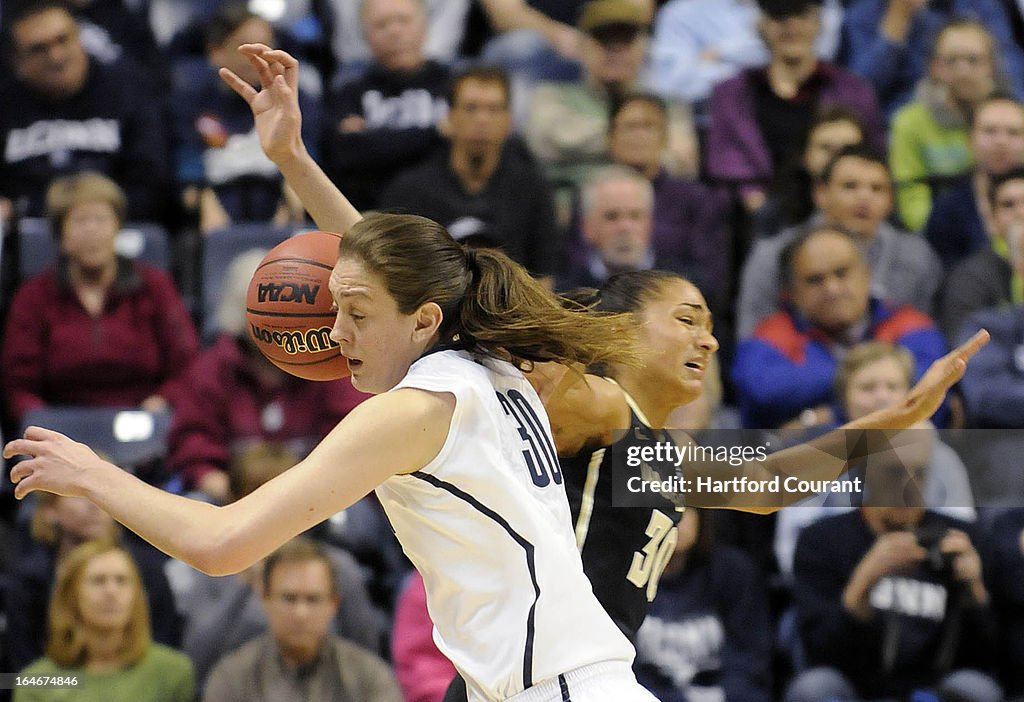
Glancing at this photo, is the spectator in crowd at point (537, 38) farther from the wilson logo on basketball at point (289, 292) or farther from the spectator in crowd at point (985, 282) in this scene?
the wilson logo on basketball at point (289, 292)

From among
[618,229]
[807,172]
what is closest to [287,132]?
[618,229]

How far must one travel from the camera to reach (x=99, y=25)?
8008mm

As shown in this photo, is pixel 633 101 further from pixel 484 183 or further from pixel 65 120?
pixel 65 120

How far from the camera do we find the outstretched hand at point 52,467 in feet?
8.87

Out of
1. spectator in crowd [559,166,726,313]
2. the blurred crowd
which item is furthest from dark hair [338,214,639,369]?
spectator in crowd [559,166,726,313]

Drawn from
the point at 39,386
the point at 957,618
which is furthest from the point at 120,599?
the point at 957,618

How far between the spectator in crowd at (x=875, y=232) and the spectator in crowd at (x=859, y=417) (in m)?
0.98

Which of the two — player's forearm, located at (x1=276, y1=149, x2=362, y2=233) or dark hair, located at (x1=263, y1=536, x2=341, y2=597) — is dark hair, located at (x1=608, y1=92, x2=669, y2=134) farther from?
player's forearm, located at (x1=276, y1=149, x2=362, y2=233)

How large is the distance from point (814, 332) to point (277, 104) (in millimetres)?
3181

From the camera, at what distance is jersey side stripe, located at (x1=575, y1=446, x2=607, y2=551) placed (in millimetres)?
3514

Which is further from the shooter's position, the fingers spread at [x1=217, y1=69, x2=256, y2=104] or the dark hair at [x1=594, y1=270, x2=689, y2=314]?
the fingers spread at [x1=217, y1=69, x2=256, y2=104]

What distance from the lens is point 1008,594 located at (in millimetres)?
5676

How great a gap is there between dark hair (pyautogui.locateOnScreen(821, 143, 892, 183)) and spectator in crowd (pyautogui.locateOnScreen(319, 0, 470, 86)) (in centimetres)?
224

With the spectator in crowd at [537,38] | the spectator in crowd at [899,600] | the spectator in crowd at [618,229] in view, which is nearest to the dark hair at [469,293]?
the spectator in crowd at [899,600]
